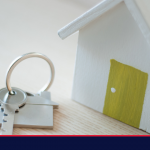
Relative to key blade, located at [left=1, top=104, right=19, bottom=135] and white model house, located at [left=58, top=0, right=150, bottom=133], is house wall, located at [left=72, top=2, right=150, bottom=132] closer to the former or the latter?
white model house, located at [left=58, top=0, right=150, bottom=133]

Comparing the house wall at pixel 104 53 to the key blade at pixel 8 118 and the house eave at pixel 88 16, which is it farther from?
the key blade at pixel 8 118

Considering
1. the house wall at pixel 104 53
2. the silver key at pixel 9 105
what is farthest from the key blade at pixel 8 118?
the house wall at pixel 104 53

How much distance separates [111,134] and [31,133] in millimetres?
125

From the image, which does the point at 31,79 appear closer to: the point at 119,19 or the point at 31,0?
the point at 119,19

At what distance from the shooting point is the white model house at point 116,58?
0.41 m

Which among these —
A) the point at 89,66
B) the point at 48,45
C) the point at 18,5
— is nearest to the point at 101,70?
the point at 89,66

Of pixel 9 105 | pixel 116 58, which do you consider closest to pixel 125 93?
pixel 116 58

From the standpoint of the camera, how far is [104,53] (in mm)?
448

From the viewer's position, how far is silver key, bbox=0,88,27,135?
0.38m

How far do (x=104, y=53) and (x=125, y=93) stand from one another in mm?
75

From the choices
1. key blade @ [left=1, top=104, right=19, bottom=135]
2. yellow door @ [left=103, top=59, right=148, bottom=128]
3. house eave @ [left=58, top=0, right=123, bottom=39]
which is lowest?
key blade @ [left=1, top=104, right=19, bottom=135]

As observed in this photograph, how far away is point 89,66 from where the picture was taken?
1.54ft

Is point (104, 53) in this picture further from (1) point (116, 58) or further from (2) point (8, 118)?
(2) point (8, 118)

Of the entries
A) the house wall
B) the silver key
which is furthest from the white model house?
the silver key
